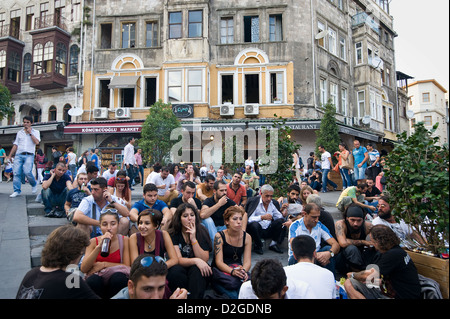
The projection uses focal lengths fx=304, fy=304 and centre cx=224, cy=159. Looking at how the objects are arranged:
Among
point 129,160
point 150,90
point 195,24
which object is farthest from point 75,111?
point 129,160

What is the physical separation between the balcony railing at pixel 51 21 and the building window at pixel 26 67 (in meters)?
2.41

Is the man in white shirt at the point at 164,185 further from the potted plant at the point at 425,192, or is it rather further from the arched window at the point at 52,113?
the arched window at the point at 52,113

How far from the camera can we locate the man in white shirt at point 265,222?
18.2ft

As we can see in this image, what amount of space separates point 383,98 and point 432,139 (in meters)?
24.9

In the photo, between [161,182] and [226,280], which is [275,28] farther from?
[226,280]

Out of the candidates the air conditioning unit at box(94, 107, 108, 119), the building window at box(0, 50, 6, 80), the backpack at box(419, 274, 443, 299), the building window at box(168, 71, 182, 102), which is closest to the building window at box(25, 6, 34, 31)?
the building window at box(0, 50, 6, 80)

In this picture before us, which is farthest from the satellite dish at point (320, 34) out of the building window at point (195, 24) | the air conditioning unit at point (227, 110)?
the building window at point (195, 24)

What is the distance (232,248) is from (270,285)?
5.38ft

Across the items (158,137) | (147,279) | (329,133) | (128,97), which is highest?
(128,97)

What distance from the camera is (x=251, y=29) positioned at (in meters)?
19.8

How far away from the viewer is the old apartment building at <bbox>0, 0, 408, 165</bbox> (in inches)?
744

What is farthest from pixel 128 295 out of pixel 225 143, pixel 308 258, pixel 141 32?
pixel 141 32

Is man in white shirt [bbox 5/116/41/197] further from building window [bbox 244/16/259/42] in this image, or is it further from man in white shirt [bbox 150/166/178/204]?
Result: building window [bbox 244/16/259/42]

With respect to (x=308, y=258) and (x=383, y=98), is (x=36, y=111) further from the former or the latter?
(x=383, y=98)
